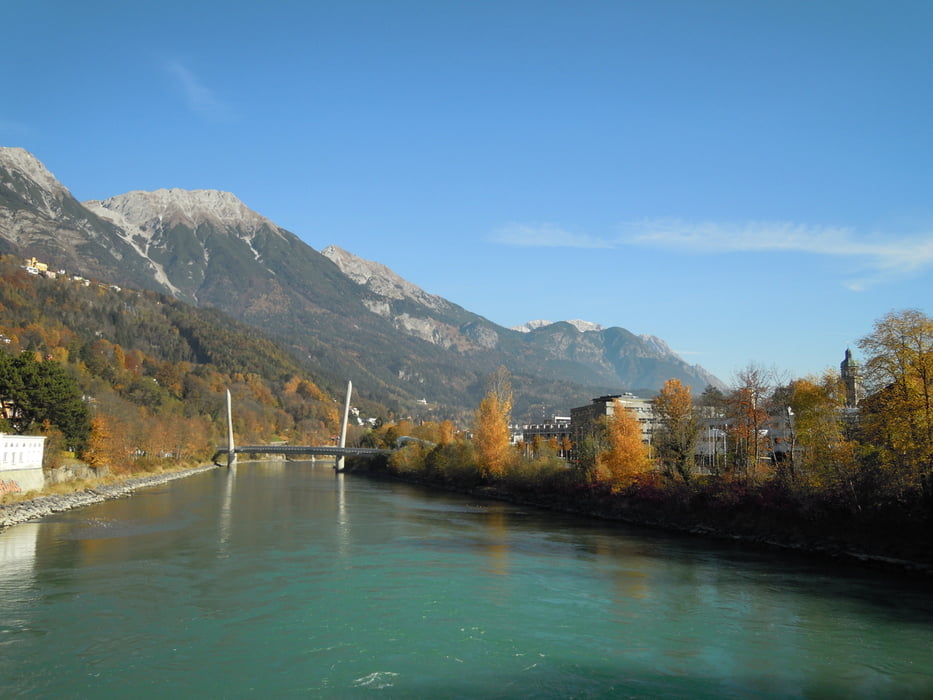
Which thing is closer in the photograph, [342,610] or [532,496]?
[342,610]

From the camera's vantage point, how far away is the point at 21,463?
40.8 metres

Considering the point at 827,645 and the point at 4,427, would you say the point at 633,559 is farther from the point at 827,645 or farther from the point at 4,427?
the point at 4,427

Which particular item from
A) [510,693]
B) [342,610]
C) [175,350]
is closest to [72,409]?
[342,610]

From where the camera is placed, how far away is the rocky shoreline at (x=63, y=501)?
109ft

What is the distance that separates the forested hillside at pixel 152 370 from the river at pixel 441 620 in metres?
28.5

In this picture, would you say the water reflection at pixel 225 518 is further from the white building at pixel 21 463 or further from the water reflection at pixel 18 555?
the white building at pixel 21 463

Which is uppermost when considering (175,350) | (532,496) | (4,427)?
(175,350)

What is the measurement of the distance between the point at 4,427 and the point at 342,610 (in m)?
35.4

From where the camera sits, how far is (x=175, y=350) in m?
154

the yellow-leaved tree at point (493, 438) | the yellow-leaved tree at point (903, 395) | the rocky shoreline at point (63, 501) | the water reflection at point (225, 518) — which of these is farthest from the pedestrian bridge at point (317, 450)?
the yellow-leaved tree at point (903, 395)

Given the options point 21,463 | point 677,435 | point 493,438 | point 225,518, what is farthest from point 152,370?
point 677,435

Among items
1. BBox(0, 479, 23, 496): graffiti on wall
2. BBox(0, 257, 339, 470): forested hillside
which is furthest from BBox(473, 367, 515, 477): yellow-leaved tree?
BBox(0, 479, 23, 496): graffiti on wall

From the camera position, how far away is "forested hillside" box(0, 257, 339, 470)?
7344 centimetres

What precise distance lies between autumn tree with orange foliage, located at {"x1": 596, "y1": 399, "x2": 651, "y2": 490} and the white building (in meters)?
33.4
